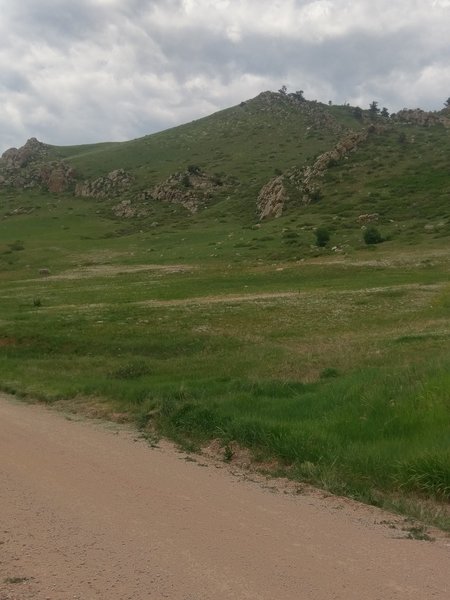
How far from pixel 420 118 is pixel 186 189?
227 feet

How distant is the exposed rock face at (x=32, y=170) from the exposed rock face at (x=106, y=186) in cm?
546

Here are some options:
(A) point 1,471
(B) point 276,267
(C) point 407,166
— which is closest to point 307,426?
(A) point 1,471

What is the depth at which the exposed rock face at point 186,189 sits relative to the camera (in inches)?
4341

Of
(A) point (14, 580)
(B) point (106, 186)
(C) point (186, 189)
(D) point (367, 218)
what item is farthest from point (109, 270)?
(B) point (106, 186)

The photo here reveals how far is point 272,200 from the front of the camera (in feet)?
293

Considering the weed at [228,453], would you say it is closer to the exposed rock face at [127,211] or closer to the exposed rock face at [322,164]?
the exposed rock face at [322,164]

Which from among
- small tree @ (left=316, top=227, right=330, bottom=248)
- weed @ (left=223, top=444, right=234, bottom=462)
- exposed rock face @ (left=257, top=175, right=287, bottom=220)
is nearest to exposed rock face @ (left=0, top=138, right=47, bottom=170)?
exposed rock face @ (left=257, top=175, right=287, bottom=220)

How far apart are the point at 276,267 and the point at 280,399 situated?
35162 mm

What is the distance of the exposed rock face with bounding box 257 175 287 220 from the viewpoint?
87.1 m

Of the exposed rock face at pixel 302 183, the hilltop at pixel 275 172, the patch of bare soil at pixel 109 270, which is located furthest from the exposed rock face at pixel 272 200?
the patch of bare soil at pixel 109 270

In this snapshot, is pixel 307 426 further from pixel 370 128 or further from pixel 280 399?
pixel 370 128

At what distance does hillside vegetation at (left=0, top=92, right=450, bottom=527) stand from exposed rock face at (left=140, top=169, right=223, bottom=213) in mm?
335

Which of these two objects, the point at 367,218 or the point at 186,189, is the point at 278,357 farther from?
the point at 186,189

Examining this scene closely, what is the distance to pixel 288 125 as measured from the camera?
15875 centimetres
